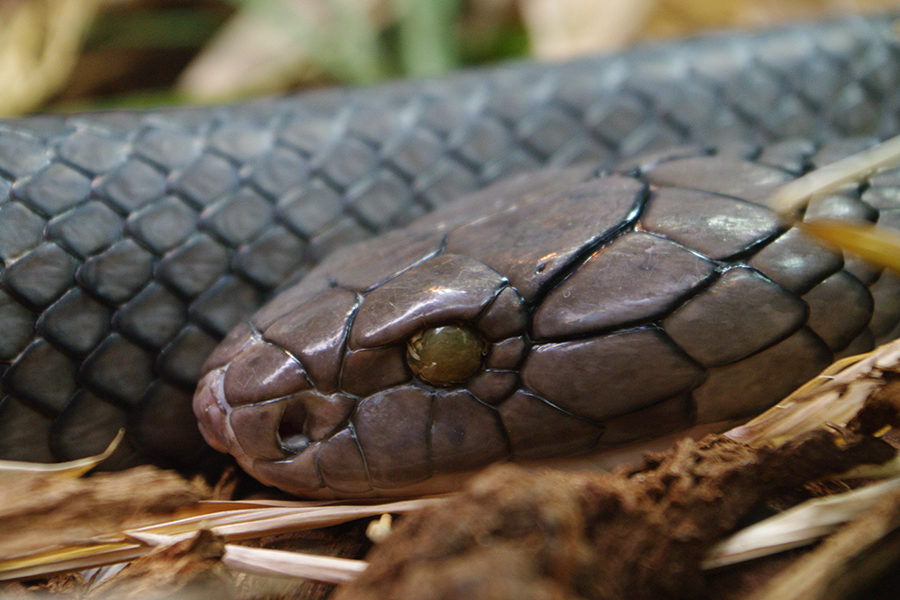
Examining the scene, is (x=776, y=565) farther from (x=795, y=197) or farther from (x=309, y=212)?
(x=309, y=212)

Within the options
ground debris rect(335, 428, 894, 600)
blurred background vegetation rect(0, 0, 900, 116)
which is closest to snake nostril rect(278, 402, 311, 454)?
ground debris rect(335, 428, 894, 600)

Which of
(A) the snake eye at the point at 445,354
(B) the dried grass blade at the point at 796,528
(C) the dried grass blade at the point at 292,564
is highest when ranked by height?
(A) the snake eye at the point at 445,354

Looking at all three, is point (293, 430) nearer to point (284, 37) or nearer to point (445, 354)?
point (445, 354)

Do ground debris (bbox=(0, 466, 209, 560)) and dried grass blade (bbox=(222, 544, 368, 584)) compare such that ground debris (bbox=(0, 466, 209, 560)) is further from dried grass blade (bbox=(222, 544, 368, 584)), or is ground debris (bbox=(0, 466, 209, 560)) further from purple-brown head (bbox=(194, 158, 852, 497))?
dried grass blade (bbox=(222, 544, 368, 584))

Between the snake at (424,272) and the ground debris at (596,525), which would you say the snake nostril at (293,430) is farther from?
the ground debris at (596,525)

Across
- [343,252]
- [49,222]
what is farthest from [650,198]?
[49,222]

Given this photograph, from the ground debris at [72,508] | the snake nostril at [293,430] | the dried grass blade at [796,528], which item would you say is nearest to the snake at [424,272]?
the snake nostril at [293,430]

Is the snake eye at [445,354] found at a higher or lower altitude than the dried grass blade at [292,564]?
higher
